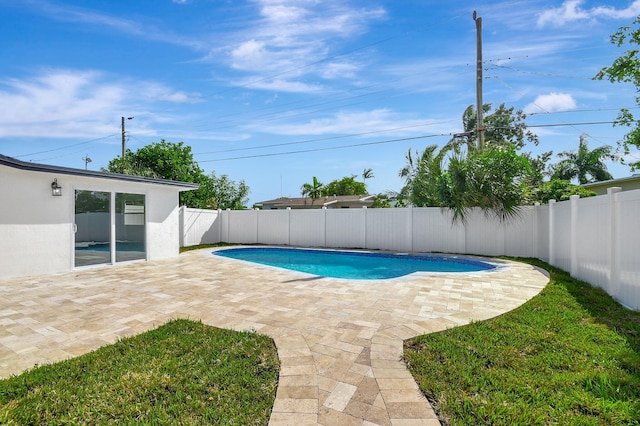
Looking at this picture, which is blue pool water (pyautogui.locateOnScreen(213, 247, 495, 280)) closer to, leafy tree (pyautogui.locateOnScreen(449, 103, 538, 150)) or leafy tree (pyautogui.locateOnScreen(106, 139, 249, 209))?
leafy tree (pyautogui.locateOnScreen(106, 139, 249, 209))

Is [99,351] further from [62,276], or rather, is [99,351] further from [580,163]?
[580,163]

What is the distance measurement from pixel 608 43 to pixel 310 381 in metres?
15.0

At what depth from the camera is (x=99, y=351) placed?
3.51 meters

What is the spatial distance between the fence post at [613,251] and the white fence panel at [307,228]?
35.6 ft

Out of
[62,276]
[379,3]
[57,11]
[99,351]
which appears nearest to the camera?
[99,351]

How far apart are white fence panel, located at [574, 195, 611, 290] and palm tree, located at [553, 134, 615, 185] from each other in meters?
21.0

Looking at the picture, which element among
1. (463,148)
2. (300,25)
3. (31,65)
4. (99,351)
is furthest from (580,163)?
(31,65)

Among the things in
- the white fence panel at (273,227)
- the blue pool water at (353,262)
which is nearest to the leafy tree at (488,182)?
the blue pool water at (353,262)

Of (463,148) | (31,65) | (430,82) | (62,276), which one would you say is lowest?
(62,276)

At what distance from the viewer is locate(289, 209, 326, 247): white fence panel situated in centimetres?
1526

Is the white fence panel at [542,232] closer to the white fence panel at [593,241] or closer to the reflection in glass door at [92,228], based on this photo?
the white fence panel at [593,241]

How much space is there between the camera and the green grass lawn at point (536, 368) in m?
2.33

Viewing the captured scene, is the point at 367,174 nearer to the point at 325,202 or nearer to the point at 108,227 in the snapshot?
the point at 325,202

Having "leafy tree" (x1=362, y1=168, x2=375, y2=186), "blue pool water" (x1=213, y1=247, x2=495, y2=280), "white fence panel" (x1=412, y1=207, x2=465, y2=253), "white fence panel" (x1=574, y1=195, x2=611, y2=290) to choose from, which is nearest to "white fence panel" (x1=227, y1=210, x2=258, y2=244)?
"blue pool water" (x1=213, y1=247, x2=495, y2=280)
